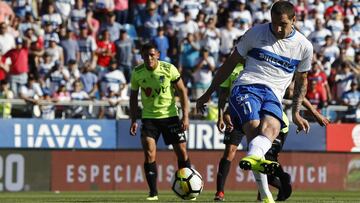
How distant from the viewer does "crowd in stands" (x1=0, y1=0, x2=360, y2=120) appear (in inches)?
1028

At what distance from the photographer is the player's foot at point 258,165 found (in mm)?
11016

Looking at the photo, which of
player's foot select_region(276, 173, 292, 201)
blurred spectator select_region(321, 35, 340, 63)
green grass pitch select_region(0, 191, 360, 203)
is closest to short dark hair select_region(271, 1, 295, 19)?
player's foot select_region(276, 173, 292, 201)

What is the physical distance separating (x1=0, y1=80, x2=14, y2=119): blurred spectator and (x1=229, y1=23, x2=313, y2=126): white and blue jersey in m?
13.1

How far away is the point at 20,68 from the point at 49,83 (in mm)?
803

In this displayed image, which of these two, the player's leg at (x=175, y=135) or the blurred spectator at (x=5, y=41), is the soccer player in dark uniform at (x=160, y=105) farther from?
the blurred spectator at (x=5, y=41)

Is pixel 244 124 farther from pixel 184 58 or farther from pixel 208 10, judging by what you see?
pixel 208 10

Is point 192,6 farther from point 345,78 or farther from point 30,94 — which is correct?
point 30,94

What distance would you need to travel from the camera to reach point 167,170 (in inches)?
1007

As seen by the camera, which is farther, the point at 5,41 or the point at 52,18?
the point at 52,18

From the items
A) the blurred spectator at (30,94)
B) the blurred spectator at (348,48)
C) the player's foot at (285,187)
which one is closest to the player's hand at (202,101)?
the player's foot at (285,187)

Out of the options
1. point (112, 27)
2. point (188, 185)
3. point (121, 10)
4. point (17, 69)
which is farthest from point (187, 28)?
point (188, 185)

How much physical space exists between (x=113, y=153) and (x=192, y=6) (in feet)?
20.4

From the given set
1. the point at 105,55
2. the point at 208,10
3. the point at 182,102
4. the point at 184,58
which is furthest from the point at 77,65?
the point at 182,102

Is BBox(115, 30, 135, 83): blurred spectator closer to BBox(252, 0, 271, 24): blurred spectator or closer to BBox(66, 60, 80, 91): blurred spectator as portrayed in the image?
BBox(66, 60, 80, 91): blurred spectator
